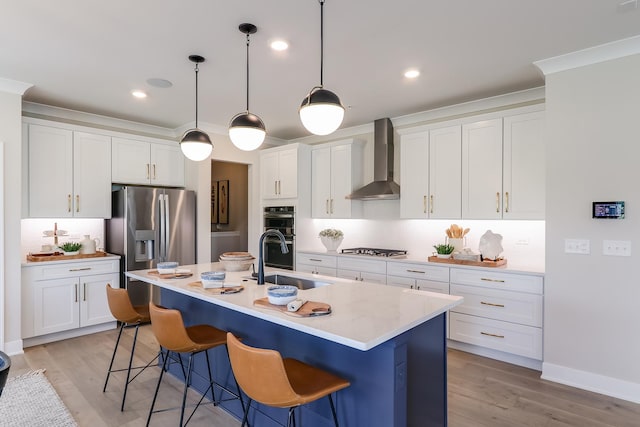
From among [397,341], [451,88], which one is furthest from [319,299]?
[451,88]

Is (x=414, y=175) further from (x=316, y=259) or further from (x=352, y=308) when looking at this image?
(x=352, y=308)

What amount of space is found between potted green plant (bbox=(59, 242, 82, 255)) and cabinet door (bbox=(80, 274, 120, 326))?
35 cm

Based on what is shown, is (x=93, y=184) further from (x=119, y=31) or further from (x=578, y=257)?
(x=578, y=257)

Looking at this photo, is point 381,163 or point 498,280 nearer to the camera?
point 498,280

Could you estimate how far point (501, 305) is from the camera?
347 centimetres

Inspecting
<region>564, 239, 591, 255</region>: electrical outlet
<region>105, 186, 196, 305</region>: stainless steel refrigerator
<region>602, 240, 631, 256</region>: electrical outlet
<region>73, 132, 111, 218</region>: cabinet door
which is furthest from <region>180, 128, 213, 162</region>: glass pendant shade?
<region>602, 240, 631, 256</region>: electrical outlet

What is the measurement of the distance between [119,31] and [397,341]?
8.99ft

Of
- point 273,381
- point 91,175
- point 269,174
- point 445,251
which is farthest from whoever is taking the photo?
point 269,174

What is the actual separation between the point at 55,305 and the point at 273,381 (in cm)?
Answer: 367

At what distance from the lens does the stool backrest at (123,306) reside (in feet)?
9.05

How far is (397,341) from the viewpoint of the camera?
66.5 inches

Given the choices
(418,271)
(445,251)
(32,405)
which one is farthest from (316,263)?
(32,405)

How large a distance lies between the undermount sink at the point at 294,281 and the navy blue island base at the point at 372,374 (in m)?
0.45

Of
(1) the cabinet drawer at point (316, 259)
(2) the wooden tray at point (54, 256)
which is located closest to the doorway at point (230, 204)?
(1) the cabinet drawer at point (316, 259)
